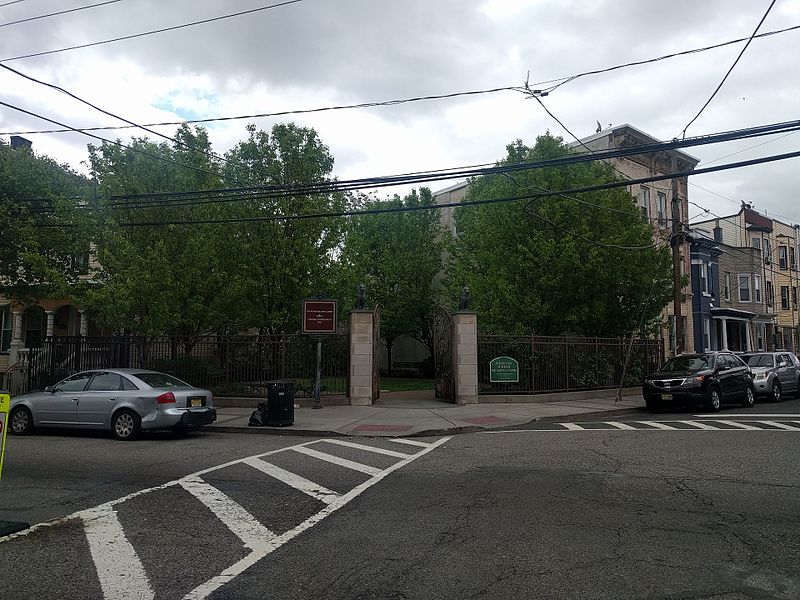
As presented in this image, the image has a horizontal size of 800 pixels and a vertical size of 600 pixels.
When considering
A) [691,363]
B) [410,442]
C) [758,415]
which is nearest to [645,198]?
[691,363]

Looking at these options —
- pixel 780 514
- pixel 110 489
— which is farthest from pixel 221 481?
pixel 780 514

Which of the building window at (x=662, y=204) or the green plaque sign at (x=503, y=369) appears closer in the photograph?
the green plaque sign at (x=503, y=369)

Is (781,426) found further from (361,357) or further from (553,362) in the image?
(361,357)

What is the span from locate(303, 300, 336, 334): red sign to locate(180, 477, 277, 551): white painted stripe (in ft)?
30.8

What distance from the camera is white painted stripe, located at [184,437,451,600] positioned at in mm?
4383

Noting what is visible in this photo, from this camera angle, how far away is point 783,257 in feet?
152

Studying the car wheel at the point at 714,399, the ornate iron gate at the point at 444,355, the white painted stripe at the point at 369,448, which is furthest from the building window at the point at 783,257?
the white painted stripe at the point at 369,448

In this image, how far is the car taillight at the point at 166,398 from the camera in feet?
39.5

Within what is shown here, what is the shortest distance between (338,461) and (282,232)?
13.3 meters

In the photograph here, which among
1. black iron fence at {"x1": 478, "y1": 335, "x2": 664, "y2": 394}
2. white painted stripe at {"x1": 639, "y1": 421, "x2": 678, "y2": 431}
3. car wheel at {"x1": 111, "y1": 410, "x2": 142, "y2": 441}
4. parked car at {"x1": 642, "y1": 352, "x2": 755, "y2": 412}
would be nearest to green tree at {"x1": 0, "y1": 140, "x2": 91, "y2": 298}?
car wheel at {"x1": 111, "y1": 410, "x2": 142, "y2": 441}

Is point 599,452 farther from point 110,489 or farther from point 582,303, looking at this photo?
point 582,303

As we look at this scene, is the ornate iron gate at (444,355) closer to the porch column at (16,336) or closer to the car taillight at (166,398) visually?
the car taillight at (166,398)

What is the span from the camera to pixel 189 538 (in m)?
5.64

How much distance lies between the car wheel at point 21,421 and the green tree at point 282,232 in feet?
25.6
